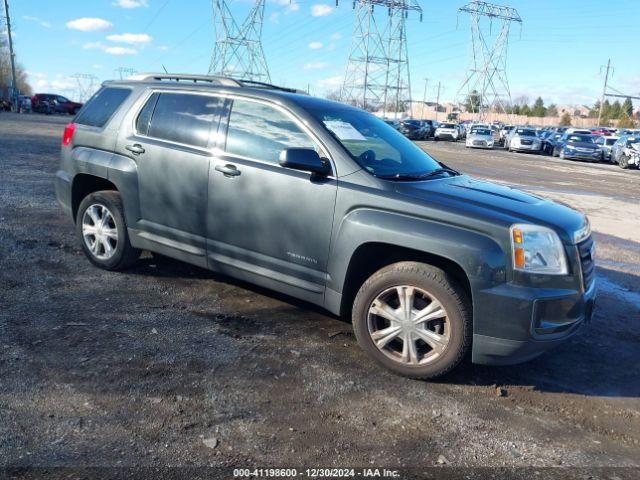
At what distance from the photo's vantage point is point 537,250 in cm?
345

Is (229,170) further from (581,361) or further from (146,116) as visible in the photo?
(581,361)

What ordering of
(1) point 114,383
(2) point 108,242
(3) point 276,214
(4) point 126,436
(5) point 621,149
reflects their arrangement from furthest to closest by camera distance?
(5) point 621,149 < (2) point 108,242 < (3) point 276,214 < (1) point 114,383 < (4) point 126,436

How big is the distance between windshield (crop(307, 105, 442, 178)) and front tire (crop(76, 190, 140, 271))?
218 cm

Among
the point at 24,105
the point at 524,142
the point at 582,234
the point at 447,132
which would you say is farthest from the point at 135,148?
the point at 24,105

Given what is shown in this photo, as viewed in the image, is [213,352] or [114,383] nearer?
[114,383]

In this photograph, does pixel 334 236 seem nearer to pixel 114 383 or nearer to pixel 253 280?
pixel 253 280

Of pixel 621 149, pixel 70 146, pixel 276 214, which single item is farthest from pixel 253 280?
pixel 621 149

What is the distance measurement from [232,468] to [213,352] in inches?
51.0

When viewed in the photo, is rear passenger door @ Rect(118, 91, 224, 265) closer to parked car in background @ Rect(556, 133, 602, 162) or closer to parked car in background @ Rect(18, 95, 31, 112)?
parked car in background @ Rect(556, 133, 602, 162)

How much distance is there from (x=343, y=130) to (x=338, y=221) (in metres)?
0.88

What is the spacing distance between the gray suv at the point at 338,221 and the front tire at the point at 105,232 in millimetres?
15

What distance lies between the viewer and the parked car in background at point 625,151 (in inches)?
1041

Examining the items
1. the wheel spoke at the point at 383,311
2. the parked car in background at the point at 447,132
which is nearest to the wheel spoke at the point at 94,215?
the wheel spoke at the point at 383,311

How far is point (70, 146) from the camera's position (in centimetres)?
559
